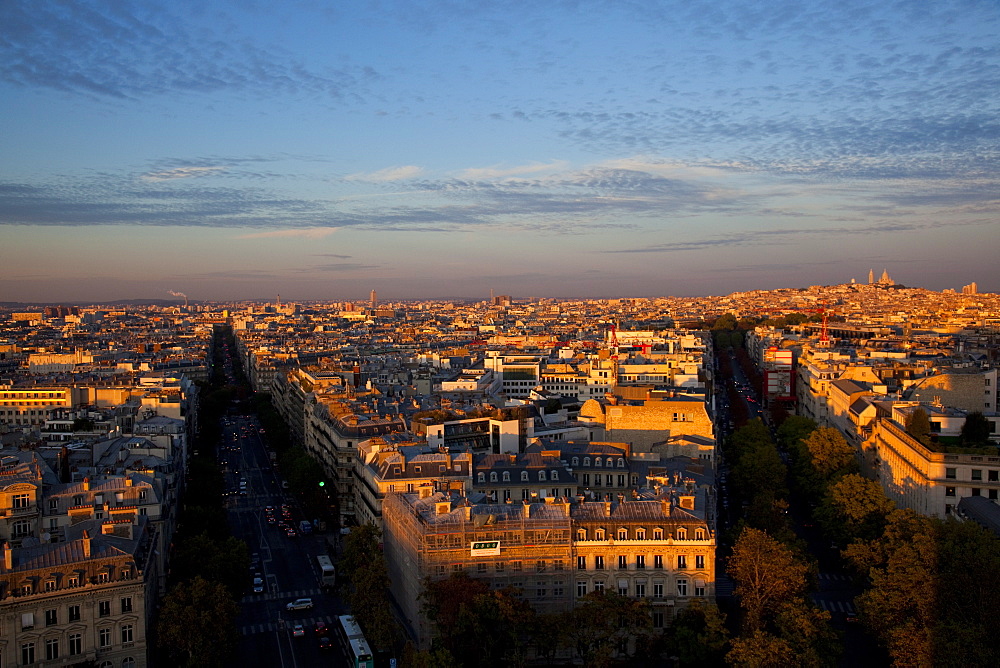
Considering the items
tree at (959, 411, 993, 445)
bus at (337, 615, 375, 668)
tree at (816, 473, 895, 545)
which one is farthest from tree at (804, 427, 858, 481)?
bus at (337, 615, 375, 668)

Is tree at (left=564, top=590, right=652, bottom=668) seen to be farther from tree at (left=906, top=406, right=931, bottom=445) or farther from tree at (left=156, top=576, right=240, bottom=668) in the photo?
tree at (left=906, top=406, right=931, bottom=445)

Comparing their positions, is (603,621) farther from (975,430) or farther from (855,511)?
(975,430)

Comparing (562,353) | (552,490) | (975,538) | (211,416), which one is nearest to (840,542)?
(975,538)

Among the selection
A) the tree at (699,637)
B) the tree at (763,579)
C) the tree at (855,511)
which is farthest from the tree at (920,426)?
the tree at (699,637)

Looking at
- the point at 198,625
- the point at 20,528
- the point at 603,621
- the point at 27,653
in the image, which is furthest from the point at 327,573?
the point at 603,621

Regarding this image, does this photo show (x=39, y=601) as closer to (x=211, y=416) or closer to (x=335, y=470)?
(x=335, y=470)
